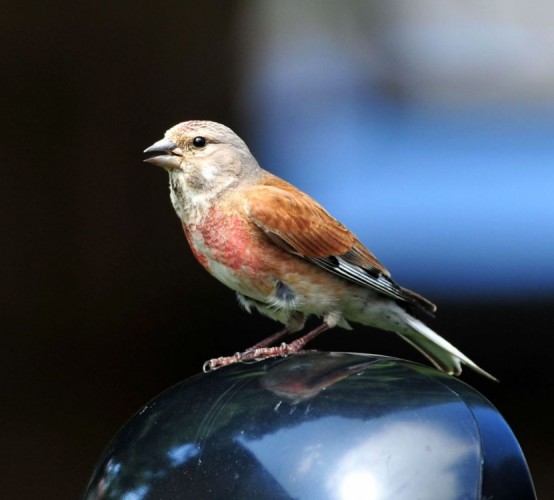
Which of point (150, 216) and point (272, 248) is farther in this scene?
point (150, 216)

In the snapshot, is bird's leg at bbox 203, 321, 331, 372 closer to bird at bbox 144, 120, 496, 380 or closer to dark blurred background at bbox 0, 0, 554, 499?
bird at bbox 144, 120, 496, 380

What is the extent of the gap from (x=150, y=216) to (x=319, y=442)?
437cm

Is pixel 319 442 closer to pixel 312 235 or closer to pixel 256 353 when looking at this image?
Result: pixel 256 353

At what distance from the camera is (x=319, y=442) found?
2.09m

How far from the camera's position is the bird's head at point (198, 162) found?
11.9 feet

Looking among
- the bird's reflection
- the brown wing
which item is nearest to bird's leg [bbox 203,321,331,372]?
the brown wing

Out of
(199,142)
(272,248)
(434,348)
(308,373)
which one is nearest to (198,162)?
(199,142)

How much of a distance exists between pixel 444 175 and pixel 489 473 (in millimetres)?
4510

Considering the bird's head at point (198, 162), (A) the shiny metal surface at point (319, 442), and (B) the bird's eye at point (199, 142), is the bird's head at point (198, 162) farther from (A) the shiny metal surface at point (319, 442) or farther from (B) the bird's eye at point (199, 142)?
(A) the shiny metal surface at point (319, 442)

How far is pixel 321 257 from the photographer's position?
3.69 m

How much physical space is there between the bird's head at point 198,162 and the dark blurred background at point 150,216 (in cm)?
252

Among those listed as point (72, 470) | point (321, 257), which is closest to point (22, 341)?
point (72, 470)

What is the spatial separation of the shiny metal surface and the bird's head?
4.40 ft

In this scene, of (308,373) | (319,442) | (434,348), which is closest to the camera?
(319,442)
